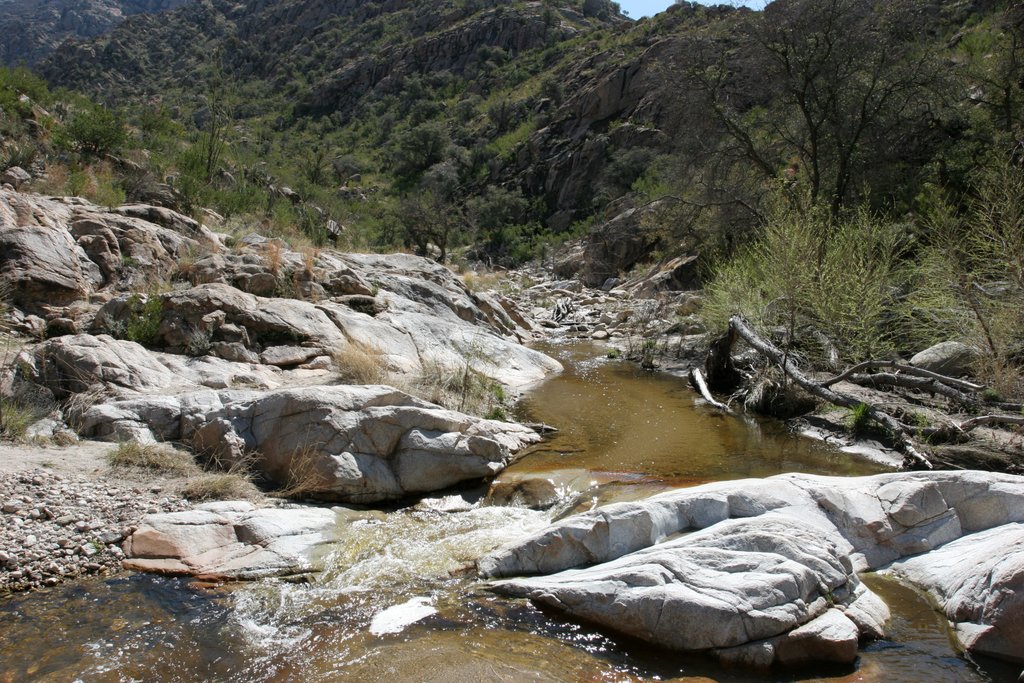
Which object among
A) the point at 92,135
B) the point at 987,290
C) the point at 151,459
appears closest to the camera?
the point at 151,459

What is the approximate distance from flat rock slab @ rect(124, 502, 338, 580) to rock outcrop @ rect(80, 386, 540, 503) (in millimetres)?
731

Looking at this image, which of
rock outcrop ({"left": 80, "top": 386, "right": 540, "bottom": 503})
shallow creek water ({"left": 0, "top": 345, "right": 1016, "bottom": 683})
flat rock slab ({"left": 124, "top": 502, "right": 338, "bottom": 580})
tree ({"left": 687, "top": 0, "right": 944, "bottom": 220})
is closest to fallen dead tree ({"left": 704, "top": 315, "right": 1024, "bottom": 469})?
shallow creek water ({"left": 0, "top": 345, "right": 1016, "bottom": 683})

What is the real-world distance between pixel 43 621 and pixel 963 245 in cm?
1091

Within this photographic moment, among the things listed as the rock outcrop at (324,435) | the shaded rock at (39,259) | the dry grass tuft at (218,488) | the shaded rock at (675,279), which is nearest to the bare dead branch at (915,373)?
the rock outcrop at (324,435)

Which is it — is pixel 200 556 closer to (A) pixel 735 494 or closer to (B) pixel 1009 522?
(A) pixel 735 494

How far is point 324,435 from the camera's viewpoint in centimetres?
645

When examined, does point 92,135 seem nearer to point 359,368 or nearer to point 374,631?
point 359,368

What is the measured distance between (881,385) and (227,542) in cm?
889

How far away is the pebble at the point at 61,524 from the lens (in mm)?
4605

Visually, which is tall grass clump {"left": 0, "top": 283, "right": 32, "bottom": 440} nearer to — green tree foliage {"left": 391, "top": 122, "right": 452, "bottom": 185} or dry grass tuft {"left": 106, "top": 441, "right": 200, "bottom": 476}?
dry grass tuft {"left": 106, "top": 441, "right": 200, "bottom": 476}

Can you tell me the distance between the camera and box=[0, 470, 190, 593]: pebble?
461cm

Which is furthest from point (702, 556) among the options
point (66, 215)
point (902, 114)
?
point (902, 114)

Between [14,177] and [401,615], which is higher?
[14,177]

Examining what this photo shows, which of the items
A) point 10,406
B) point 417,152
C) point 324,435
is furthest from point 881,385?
point 417,152
